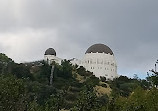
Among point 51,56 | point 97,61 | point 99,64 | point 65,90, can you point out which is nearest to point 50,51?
point 51,56

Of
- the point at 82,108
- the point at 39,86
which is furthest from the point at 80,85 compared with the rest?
the point at 82,108

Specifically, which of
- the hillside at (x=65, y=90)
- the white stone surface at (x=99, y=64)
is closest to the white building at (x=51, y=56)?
the hillside at (x=65, y=90)

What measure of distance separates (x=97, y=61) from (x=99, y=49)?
353cm

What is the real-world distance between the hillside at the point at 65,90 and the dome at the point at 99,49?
286 inches

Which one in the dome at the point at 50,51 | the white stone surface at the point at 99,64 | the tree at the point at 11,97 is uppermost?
the dome at the point at 50,51

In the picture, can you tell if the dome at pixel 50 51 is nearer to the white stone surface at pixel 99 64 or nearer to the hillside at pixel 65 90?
the hillside at pixel 65 90

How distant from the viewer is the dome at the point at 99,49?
10331 cm

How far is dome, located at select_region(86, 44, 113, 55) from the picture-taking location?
103 metres

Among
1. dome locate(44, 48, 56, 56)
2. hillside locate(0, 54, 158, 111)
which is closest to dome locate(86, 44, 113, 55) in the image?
hillside locate(0, 54, 158, 111)

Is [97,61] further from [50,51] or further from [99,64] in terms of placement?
[50,51]

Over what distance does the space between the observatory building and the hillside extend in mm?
3686

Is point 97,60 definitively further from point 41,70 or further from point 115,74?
point 41,70

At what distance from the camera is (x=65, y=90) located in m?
72.2

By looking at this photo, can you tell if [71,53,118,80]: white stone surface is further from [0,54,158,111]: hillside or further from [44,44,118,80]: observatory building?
[0,54,158,111]: hillside
